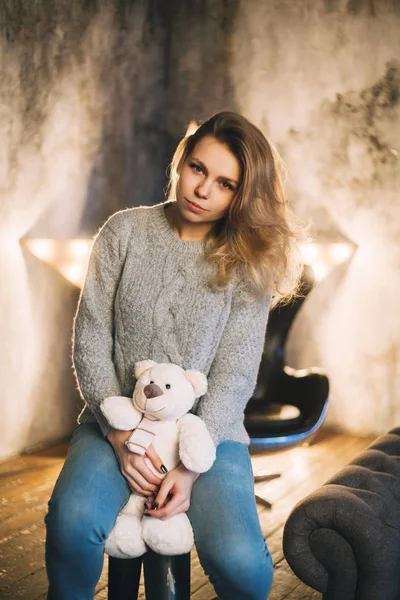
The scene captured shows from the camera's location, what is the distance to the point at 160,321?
1576mm

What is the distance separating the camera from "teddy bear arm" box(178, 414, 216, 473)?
4.58ft

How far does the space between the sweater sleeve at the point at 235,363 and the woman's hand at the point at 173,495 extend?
148mm

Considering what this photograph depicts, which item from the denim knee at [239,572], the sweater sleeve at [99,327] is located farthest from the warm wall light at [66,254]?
the denim knee at [239,572]

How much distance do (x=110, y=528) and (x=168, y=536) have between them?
Result: 114 mm

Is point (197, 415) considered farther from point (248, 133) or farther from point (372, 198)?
point (372, 198)

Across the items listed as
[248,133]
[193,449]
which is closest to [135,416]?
[193,449]

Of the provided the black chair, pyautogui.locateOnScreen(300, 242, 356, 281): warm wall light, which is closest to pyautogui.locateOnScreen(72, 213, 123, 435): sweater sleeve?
the black chair

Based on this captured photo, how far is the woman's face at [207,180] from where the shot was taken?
157 cm

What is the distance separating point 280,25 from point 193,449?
2.98 meters

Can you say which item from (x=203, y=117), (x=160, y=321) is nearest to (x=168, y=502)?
(x=160, y=321)

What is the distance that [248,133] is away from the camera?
157 cm

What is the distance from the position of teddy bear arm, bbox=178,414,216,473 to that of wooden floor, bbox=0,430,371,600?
830 millimetres

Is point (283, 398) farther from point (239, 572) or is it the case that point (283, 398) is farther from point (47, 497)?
point (239, 572)

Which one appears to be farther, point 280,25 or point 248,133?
point 280,25
